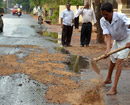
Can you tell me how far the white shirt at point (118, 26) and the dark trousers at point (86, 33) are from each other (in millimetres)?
6936

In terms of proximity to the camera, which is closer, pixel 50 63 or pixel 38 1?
pixel 50 63

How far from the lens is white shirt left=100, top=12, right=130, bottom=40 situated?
5387mm

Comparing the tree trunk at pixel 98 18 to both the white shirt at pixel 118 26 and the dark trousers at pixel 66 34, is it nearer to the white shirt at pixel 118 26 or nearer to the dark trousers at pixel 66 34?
the dark trousers at pixel 66 34

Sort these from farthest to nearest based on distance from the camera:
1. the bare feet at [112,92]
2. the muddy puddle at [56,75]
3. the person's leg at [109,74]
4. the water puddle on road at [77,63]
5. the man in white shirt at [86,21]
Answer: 1. the man in white shirt at [86,21]
2. the water puddle on road at [77,63]
3. the person's leg at [109,74]
4. the bare feet at [112,92]
5. the muddy puddle at [56,75]

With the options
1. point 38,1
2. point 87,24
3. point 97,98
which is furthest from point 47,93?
point 38,1

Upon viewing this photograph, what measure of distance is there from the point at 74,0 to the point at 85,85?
24.4 meters

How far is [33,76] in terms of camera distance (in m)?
6.73

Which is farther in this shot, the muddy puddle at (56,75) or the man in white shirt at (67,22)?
the man in white shirt at (67,22)

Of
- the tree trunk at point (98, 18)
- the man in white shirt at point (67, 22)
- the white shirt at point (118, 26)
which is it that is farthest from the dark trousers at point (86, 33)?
the white shirt at point (118, 26)

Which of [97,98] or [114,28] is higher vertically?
[114,28]

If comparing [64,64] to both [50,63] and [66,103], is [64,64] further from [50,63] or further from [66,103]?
[66,103]

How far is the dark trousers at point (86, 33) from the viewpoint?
12.6 meters

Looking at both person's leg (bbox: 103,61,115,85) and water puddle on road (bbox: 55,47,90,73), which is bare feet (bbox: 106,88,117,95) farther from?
water puddle on road (bbox: 55,47,90,73)

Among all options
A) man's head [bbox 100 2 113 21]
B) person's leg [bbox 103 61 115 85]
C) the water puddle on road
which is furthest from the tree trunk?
man's head [bbox 100 2 113 21]
